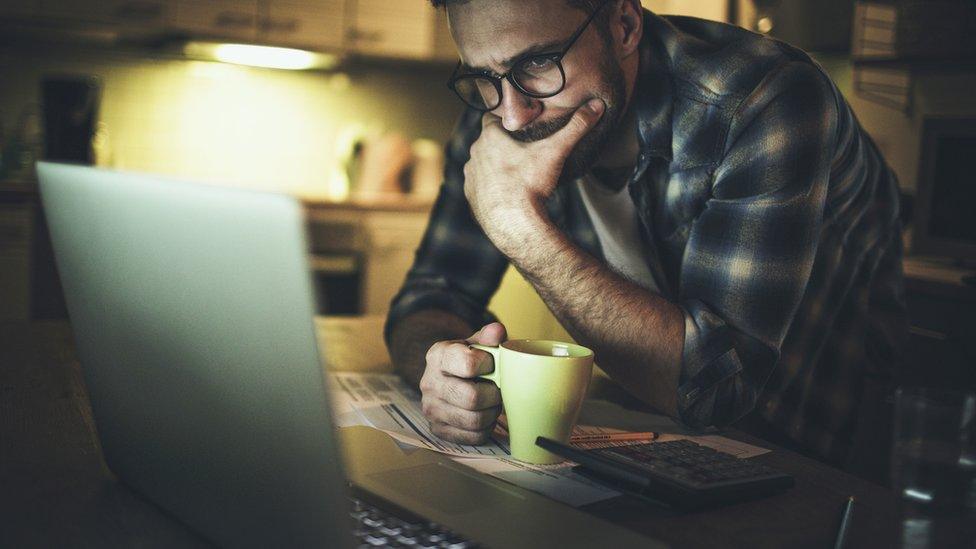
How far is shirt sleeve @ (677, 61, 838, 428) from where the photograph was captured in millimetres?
985

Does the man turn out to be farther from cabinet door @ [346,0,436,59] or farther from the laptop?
cabinet door @ [346,0,436,59]

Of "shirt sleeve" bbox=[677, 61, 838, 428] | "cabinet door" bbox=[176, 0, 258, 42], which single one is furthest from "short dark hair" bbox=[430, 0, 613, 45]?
"cabinet door" bbox=[176, 0, 258, 42]

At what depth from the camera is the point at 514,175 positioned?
112cm

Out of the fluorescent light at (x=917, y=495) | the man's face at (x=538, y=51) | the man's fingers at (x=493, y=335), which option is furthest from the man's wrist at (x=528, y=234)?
the fluorescent light at (x=917, y=495)

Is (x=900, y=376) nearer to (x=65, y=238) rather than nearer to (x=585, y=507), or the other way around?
(x=585, y=507)

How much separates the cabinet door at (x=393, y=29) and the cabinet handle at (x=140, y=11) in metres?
0.70

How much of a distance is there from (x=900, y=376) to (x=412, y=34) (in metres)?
2.24

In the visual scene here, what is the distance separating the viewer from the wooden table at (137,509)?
59 cm

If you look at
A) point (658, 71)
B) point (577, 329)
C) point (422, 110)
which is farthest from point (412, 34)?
point (577, 329)

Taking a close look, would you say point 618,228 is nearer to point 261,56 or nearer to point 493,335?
point 493,335

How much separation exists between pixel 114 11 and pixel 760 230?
2729 mm

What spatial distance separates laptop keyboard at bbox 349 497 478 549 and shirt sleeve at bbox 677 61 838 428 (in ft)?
1.51

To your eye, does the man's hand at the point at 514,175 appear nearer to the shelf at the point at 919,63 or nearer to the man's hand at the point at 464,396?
the man's hand at the point at 464,396

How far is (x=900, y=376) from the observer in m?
2.28
